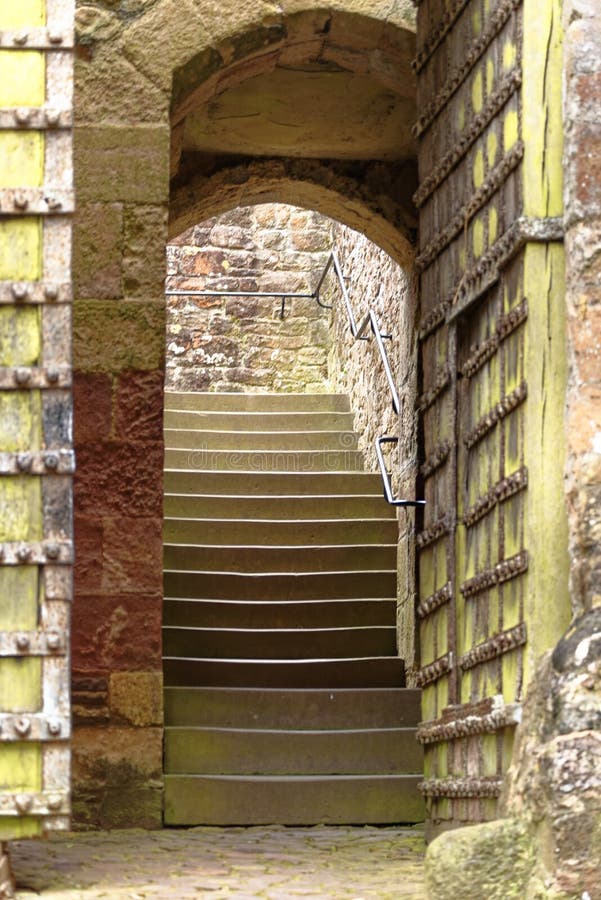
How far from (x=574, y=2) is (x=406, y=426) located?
4.42 meters

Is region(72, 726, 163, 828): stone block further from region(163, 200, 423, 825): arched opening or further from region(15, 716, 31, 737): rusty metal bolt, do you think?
region(15, 716, 31, 737): rusty metal bolt

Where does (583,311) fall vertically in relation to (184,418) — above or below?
below

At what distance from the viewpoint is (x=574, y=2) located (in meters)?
3.87

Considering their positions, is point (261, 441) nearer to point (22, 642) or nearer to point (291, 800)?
point (291, 800)

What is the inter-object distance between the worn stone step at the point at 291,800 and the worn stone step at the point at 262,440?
4107 mm

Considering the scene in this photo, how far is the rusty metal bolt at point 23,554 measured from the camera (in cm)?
390

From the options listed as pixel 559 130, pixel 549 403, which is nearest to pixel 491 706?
pixel 549 403

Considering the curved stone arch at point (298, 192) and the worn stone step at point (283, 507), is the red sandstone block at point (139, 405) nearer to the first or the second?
the curved stone arch at point (298, 192)

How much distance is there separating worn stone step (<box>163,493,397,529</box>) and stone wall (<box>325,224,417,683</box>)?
42 cm

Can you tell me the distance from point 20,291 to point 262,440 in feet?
21.0

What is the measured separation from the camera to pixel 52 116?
3.99m

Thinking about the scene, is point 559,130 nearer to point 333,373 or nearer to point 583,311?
point 583,311

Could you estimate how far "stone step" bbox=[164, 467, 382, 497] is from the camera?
941 cm

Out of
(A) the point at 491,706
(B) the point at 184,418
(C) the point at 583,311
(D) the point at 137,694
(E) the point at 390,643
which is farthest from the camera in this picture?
(B) the point at 184,418
